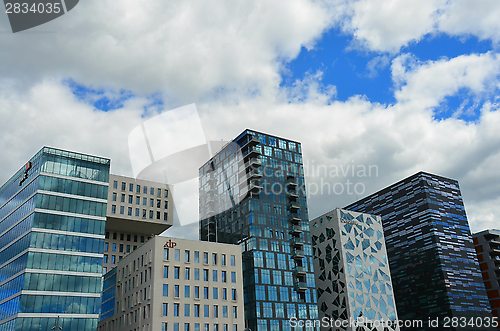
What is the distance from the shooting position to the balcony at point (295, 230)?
398 ft

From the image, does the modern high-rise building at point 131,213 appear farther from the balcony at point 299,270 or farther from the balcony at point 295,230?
the balcony at point 299,270

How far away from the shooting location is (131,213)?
5034 inches

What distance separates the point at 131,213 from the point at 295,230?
45.8 meters

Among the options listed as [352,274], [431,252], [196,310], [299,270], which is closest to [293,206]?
[299,270]

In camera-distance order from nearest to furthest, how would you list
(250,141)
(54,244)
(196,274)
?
(54,244)
(196,274)
(250,141)

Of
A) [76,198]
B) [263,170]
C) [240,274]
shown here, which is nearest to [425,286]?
[263,170]

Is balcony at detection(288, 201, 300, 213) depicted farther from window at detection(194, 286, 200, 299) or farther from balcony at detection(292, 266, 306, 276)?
window at detection(194, 286, 200, 299)

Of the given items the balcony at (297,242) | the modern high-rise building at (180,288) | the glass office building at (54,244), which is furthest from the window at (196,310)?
the balcony at (297,242)

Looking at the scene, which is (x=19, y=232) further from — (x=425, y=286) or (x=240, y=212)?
(x=425, y=286)

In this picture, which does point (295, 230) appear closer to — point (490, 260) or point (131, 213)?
point (131, 213)

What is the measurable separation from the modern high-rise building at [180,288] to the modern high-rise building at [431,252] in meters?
92.8

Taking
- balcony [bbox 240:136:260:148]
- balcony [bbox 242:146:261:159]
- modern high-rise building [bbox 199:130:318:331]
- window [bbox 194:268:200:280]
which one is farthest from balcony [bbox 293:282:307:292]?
balcony [bbox 240:136:260:148]

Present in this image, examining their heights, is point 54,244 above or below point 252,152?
below

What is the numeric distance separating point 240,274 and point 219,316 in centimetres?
1066
